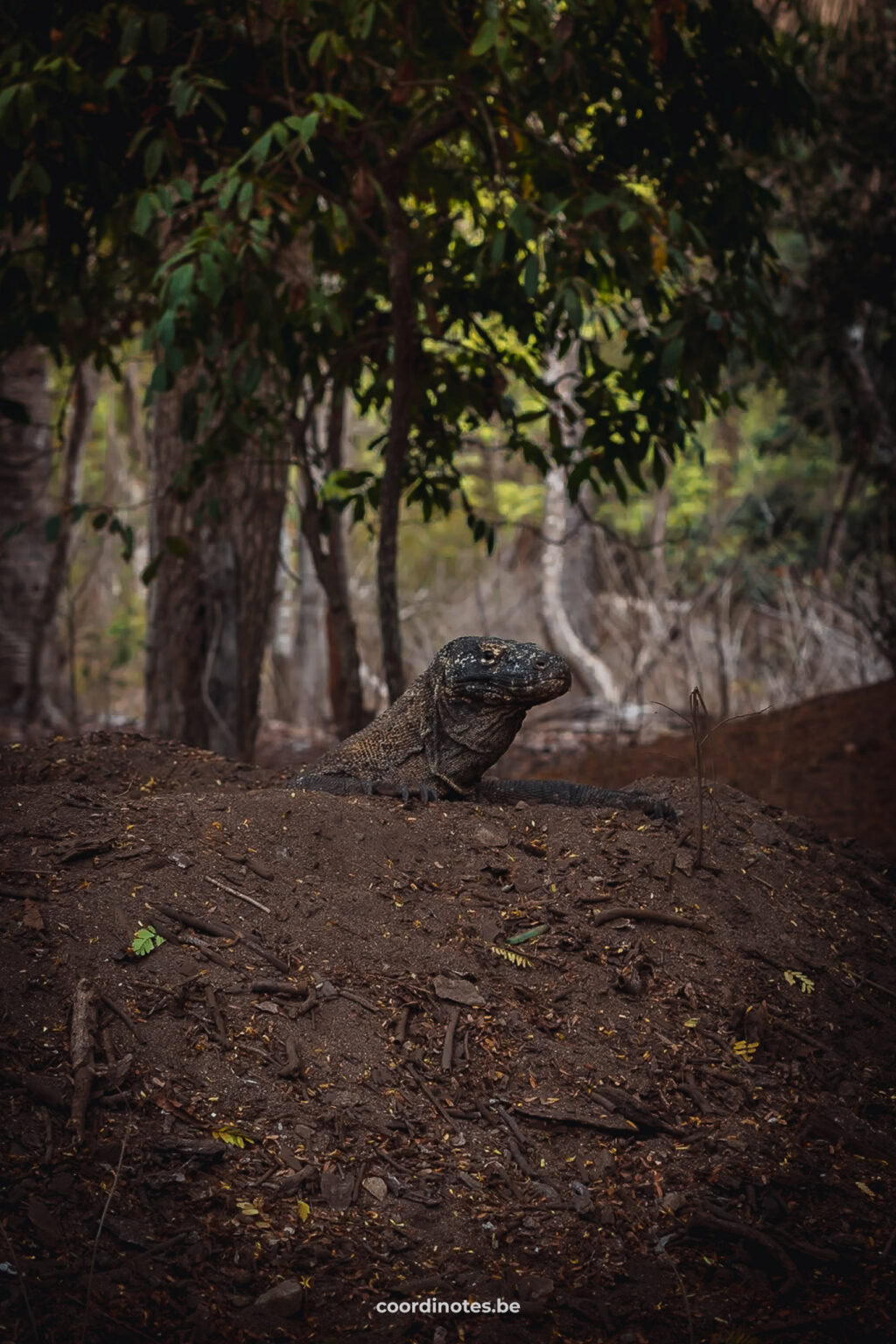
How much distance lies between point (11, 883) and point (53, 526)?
2931mm

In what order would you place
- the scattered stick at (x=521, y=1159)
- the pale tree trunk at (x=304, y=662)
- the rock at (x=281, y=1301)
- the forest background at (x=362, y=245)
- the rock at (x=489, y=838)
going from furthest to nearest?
the pale tree trunk at (x=304, y=662), the forest background at (x=362, y=245), the rock at (x=489, y=838), the scattered stick at (x=521, y=1159), the rock at (x=281, y=1301)

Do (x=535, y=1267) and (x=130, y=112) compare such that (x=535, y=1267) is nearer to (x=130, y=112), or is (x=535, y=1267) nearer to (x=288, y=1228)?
(x=288, y=1228)

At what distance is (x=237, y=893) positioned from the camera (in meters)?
3.55

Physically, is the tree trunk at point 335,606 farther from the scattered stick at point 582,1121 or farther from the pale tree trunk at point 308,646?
the pale tree trunk at point 308,646

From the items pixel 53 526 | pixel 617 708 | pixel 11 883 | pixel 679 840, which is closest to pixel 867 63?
pixel 617 708

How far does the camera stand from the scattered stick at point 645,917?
12.2 ft

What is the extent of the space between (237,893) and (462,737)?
3.73ft

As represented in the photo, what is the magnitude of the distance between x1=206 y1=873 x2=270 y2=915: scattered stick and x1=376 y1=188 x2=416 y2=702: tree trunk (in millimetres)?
2698

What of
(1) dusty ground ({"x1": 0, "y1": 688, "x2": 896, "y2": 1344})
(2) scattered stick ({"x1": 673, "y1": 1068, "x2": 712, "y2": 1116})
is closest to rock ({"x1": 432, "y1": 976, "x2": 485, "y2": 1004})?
(1) dusty ground ({"x1": 0, "y1": 688, "x2": 896, "y2": 1344})

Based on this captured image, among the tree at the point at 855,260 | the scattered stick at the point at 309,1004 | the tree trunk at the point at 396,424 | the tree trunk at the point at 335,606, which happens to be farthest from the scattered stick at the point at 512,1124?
the tree at the point at 855,260

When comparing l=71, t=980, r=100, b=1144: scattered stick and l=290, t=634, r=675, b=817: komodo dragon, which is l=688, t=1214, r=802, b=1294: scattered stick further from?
l=290, t=634, r=675, b=817: komodo dragon

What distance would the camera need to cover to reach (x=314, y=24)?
5410 mm

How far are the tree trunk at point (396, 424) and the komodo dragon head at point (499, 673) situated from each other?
183 cm

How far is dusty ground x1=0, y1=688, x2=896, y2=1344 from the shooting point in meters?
2.53
